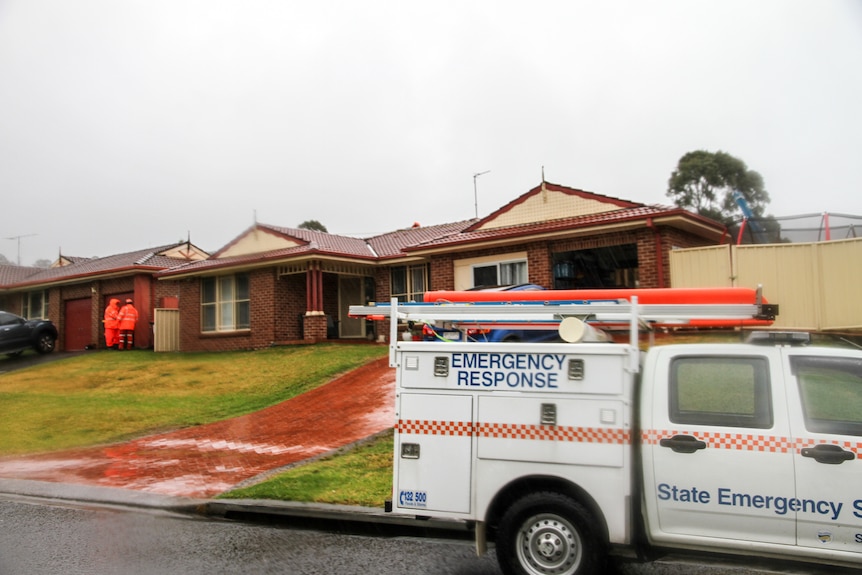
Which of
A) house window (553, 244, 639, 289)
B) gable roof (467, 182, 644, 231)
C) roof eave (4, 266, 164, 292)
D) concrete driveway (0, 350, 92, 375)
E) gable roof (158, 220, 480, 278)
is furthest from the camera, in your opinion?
A: roof eave (4, 266, 164, 292)

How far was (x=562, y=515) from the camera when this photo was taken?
479cm

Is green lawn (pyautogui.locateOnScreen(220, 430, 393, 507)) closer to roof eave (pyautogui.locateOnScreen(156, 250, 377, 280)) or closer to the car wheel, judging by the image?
roof eave (pyautogui.locateOnScreen(156, 250, 377, 280))

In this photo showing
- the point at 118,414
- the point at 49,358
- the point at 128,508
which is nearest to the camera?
the point at 128,508

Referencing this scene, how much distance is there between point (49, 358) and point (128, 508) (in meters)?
18.9

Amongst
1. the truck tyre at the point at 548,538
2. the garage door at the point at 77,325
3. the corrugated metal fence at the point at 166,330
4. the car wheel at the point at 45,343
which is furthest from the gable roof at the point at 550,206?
the garage door at the point at 77,325

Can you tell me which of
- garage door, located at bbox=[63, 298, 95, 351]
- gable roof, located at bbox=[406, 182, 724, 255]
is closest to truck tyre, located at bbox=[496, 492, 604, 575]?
gable roof, located at bbox=[406, 182, 724, 255]

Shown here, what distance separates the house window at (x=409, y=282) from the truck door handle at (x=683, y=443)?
55.0 ft

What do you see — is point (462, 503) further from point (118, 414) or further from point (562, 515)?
point (118, 414)

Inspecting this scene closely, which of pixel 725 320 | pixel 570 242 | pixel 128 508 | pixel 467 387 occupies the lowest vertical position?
pixel 128 508

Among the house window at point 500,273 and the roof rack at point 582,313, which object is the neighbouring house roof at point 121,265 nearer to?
the house window at point 500,273

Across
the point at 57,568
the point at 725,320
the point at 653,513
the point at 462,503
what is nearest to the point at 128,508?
the point at 57,568

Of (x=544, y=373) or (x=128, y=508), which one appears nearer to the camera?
(x=544, y=373)

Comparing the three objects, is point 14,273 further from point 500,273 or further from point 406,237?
point 500,273

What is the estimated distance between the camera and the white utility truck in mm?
4449
